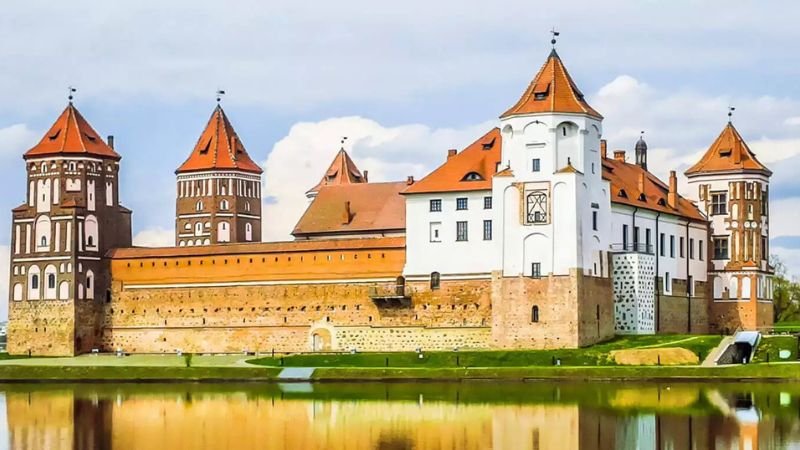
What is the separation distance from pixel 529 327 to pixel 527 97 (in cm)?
938

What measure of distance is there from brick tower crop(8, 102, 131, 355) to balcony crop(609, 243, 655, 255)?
23.7 m

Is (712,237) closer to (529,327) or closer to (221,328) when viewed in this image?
(529,327)

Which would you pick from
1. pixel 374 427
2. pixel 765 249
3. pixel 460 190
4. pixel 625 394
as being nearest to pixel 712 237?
pixel 765 249

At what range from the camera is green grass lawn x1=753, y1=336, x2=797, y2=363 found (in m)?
66.6

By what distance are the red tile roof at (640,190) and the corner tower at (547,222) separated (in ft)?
12.5

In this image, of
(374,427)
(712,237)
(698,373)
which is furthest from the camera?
(712,237)

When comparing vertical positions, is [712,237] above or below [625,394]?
above

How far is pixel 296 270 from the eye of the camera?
77.1 meters

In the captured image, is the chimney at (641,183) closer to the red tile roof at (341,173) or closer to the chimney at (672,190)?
the chimney at (672,190)

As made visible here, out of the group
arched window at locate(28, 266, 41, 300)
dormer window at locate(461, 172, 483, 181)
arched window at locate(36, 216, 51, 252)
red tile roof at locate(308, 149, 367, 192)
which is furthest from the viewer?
red tile roof at locate(308, 149, 367, 192)

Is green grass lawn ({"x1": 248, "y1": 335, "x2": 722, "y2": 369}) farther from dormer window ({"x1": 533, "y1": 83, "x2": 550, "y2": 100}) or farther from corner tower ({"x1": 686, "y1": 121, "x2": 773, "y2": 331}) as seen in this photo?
corner tower ({"x1": 686, "y1": 121, "x2": 773, "y2": 331})

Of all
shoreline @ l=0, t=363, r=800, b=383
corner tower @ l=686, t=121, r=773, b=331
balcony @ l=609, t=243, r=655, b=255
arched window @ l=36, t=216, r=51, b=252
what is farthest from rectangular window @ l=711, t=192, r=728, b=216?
arched window @ l=36, t=216, r=51, b=252

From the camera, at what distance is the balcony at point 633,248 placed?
2916 inches

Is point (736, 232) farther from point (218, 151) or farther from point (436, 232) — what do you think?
point (218, 151)
